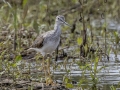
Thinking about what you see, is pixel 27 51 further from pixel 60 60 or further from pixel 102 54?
pixel 102 54

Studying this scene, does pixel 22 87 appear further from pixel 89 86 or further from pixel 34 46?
pixel 34 46

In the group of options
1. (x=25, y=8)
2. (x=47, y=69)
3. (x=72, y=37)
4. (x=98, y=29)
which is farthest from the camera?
(x=98, y=29)

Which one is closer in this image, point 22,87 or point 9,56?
point 22,87

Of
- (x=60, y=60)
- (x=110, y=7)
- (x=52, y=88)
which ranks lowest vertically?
(x=52, y=88)

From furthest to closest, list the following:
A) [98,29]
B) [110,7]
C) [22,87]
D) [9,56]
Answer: [110,7] → [98,29] → [9,56] → [22,87]

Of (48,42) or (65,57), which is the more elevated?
(48,42)

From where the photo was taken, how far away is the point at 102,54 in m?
10.5

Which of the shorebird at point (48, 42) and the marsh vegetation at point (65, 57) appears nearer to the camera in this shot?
the marsh vegetation at point (65, 57)

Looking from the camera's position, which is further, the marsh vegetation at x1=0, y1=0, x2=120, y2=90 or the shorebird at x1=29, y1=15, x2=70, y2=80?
the shorebird at x1=29, y1=15, x2=70, y2=80

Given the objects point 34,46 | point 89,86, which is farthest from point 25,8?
point 89,86

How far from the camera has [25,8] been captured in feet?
36.6

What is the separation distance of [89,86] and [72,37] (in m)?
5.07

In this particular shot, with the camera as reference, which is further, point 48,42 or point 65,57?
point 65,57

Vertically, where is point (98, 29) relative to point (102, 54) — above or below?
above
